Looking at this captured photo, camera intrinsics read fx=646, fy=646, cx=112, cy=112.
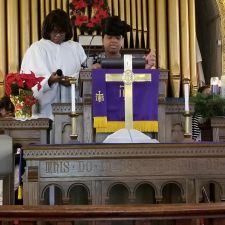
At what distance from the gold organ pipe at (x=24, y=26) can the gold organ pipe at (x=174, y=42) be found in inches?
75.7

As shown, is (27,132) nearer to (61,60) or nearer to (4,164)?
(4,164)

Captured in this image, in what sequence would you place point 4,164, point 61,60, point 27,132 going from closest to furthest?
point 4,164, point 27,132, point 61,60

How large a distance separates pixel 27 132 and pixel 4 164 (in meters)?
0.56

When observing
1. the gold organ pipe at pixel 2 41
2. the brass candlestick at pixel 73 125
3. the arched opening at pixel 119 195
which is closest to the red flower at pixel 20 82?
the brass candlestick at pixel 73 125

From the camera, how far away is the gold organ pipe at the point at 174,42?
8.74 m

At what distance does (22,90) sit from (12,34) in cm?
410

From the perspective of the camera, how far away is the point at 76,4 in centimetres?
600

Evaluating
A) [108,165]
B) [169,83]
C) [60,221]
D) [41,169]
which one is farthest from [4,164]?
[169,83]

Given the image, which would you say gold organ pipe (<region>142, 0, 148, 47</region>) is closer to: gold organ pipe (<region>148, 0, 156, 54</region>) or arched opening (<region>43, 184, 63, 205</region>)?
gold organ pipe (<region>148, 0, 156, 54</region>)

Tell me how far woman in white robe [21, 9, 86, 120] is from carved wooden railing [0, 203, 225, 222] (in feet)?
8.60

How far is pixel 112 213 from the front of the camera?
7.41 ft

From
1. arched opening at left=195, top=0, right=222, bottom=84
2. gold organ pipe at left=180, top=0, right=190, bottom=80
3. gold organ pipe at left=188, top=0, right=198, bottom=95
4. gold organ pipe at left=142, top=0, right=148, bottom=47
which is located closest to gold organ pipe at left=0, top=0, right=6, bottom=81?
gold organ pipe at left=142, top=0, right=148, bottom=47

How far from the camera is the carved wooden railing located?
226 cm

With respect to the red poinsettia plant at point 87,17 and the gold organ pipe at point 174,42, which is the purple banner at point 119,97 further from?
the gold organ pipe at point 174,42
